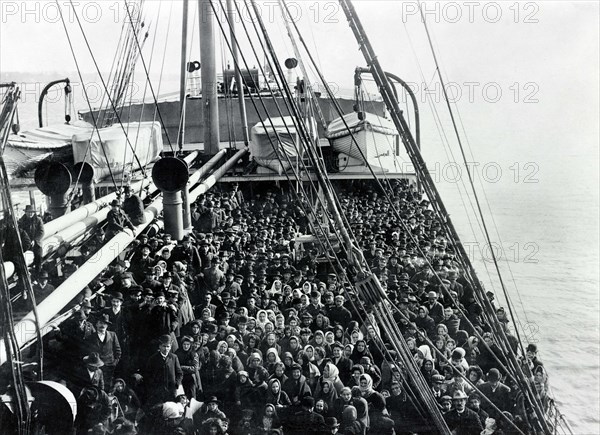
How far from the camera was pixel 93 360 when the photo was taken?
6.15 metres

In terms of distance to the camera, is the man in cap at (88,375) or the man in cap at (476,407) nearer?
the man in cap at (88,375)

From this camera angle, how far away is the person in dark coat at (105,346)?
6.29m

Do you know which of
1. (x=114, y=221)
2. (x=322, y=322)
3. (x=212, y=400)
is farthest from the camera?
(x=114, y=221)

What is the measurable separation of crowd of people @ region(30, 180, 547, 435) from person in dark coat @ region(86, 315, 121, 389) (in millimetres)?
13

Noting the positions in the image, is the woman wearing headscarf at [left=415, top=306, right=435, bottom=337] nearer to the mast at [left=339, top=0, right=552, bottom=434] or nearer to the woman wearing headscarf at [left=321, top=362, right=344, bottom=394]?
the woman wearing headscarf at [left=321, top=362, right=344, bottom=394]

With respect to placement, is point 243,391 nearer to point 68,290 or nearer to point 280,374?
point 280,374

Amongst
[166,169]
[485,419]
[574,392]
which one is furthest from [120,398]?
[574,392]

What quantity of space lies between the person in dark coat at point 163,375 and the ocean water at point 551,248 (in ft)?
11.6

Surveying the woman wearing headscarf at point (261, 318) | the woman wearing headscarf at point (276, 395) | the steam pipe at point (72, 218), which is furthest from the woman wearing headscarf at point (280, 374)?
the steam pipe at point (72, 218)

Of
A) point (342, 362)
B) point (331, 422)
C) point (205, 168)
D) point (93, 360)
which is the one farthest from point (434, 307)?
point (205, 168)

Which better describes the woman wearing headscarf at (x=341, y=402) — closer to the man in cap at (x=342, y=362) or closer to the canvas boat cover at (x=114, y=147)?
the man in cap at (x=342, y=362)

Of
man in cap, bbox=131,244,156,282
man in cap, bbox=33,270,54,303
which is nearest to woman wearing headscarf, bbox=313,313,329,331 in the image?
man in cap, bbox=131,244,156,282

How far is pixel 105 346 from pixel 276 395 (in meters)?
1.76

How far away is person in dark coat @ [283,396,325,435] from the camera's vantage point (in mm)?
5633
